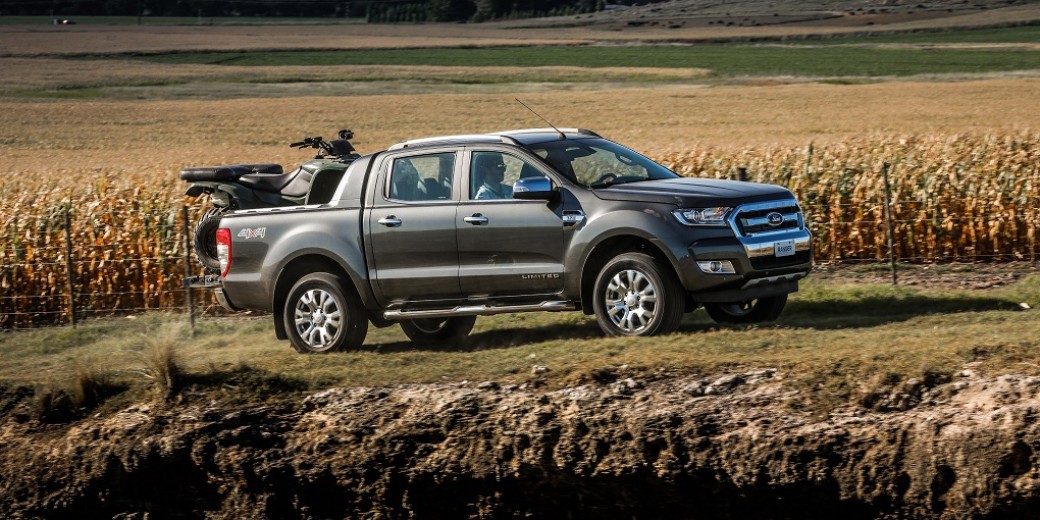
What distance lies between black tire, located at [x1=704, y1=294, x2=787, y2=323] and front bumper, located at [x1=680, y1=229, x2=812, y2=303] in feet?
2.30

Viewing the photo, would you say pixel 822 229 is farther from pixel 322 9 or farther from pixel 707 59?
pixel 322 9

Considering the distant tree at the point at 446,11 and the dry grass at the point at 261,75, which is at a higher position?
the distant tree at the point at 446,11

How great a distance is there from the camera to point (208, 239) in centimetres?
1293

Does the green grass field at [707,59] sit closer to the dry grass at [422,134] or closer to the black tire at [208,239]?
the dry grass at [422,134]

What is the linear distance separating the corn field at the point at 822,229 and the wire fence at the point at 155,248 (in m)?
0.01

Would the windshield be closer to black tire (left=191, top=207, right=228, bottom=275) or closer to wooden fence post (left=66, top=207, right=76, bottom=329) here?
black tire (left=191, top=207, right=228, bottom=275)

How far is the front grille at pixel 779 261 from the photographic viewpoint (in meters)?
10.3

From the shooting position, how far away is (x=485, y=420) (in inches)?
360

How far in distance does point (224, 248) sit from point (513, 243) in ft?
9.16

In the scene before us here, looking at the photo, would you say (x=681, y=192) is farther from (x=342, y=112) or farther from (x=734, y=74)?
(x=734, y=74)

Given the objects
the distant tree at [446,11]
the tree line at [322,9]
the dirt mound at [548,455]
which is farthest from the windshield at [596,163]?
the tree line at [322,9]

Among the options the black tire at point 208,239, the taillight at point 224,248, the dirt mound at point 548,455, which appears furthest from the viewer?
the black tire at point 208,239

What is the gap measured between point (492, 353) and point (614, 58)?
234 feet

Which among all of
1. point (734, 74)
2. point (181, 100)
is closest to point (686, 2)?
point (734, 74)
